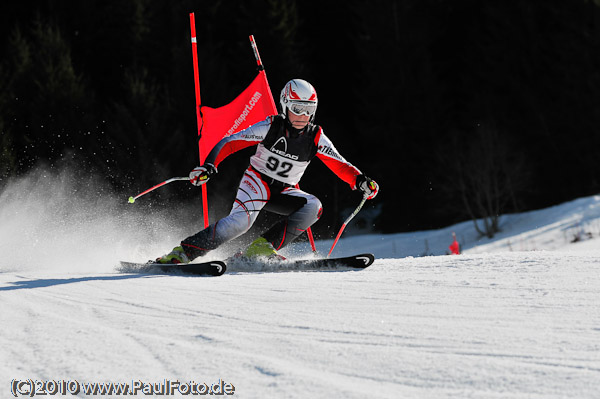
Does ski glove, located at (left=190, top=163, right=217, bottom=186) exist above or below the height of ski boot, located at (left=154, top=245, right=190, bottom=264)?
above

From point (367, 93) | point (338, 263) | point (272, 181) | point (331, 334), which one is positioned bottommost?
point (331, 334)

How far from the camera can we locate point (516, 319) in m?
2.52

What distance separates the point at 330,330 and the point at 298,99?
275 centimetres

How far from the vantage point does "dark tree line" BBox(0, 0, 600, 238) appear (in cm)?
2086

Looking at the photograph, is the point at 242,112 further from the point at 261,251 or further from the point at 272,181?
the point at 261,251

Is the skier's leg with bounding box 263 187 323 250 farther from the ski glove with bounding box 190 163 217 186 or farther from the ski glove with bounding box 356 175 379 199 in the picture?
the ski glove with bounding box 190 163 217 186

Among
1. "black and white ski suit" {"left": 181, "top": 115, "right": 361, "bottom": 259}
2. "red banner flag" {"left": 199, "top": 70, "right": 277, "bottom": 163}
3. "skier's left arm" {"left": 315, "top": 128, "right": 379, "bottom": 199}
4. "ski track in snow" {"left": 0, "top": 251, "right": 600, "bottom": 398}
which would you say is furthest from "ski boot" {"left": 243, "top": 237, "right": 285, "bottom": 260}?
"red banner flag" {"left": 199, "top": 70, "right": 277, "bottom": 163}

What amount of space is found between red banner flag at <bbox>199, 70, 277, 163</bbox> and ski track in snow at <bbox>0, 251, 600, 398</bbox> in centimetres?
295

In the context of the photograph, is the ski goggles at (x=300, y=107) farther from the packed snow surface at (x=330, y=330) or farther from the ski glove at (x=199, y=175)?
the packed snow surface at (x=330, y=330)

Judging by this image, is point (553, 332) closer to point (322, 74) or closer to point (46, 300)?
point (46, 300)

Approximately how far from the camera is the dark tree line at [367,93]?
20.9 meters

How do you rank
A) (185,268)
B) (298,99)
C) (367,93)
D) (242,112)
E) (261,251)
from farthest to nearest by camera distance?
(367,93) → (242,112) → (261,251) → (298,99) → (185,268)

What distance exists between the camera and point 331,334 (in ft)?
7.80

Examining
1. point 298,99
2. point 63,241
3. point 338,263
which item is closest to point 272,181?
point 298,99
